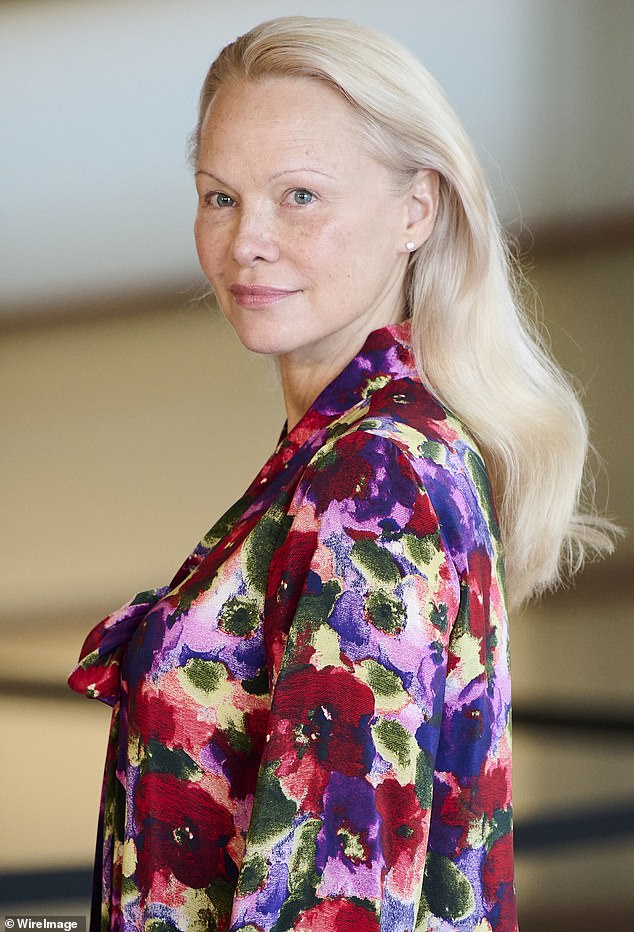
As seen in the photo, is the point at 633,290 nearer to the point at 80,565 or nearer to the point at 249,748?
the point at 80,565

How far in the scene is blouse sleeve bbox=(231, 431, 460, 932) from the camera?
916mm

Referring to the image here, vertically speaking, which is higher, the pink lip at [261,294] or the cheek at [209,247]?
the cheek at [209,247]

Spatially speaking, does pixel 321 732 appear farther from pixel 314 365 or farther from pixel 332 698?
pixel 314 365

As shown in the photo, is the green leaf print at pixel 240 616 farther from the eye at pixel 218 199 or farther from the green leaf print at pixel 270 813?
the eye at pixel 218 199

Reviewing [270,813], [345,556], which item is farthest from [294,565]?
[270,813]

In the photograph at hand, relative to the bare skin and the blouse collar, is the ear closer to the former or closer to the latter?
the bare skin

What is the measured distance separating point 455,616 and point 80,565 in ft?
6.91

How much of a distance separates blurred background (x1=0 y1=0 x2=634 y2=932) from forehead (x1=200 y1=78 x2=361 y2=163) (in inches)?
67.6

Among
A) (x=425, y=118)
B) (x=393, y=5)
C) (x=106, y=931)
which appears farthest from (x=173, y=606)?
(x=393, y=5)

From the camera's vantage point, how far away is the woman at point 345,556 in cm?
93

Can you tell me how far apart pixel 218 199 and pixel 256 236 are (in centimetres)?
7

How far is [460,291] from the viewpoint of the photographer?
1.25 meters

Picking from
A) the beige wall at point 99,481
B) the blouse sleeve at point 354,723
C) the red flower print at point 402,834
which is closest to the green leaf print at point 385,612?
the blouse sleeve at point 354,723

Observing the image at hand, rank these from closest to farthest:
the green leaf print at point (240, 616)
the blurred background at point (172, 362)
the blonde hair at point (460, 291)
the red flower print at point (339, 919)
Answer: the red flower print at point (339, 919)
the green leaf print at point (240, 616)
the blonde hair at point (460, 291)
the blurred background at point (172, 362)
